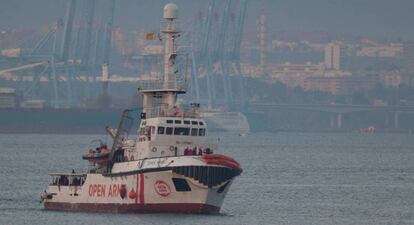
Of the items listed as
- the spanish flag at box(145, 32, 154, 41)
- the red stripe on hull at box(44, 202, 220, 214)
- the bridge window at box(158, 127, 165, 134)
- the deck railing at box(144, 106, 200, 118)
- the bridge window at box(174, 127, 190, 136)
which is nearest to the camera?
the red stripe on hull at box(44, 202, 220, 214)

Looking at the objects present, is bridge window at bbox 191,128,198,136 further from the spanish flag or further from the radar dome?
the spanish flag

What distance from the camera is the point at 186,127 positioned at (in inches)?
2415

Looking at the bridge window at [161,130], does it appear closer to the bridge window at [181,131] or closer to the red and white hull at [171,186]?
the bridge window at [181,131]

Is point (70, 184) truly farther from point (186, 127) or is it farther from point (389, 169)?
point (389, 169)

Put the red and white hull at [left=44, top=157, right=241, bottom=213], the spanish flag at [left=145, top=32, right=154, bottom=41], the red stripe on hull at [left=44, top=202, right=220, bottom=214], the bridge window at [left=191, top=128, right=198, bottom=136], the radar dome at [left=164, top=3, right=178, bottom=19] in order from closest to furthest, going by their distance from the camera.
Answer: the red and white hull at [left=44, top=157, right=241, bottom=213]
the red stripe on hull at [left=44, top=202, right=220, bottom=214]
the bridge window at [left=191, top=128, right=198, bottom=136]
the radar dome at [left=164, top=3, right=178, bottom=19]
the spanish flag at [left=145, top=32, right=154, bottom=41]

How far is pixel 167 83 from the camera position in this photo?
6281 cm

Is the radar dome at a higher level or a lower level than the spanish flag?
higher

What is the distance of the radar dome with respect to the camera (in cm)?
6319

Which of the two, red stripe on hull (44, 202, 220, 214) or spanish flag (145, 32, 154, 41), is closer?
red stripe on hull (44, 202, 220, 214)

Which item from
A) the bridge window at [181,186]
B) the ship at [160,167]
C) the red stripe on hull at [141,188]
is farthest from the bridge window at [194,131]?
the red stripe on hull at [141,188]

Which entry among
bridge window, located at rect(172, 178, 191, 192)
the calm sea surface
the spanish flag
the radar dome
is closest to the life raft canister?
the calm sea surface

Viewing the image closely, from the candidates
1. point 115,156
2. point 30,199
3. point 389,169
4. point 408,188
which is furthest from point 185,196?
point 389,169

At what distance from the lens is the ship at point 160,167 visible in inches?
2328

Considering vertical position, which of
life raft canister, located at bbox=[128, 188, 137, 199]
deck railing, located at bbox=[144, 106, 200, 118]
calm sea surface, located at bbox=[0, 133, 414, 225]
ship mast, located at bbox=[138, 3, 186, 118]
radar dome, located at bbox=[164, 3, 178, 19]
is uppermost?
radar dome, located at bbox=[164, 3, 178, 19]
